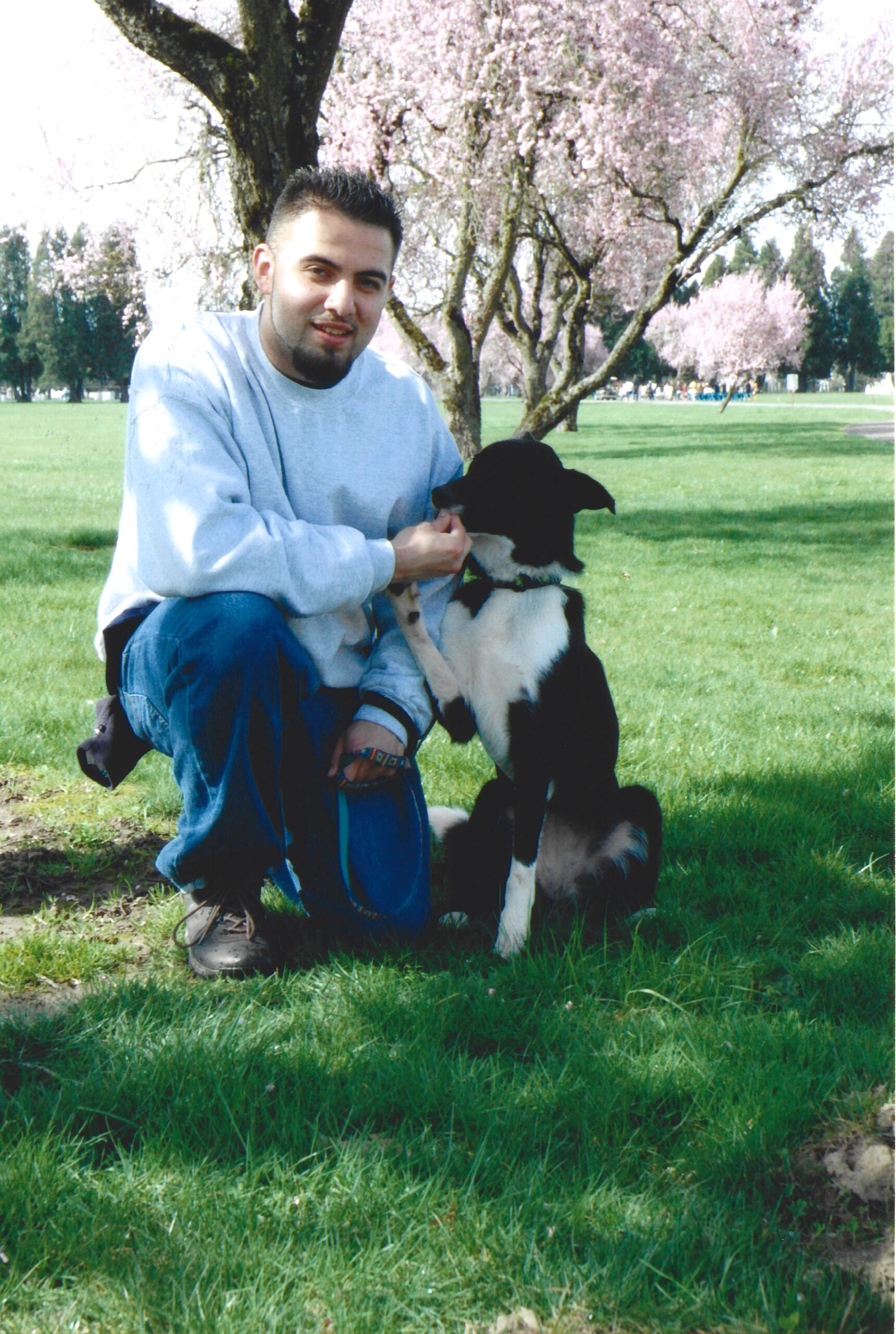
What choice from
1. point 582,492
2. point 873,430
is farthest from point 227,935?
point 873,430

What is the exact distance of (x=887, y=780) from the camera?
4527mm

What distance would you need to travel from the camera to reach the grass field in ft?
6.05

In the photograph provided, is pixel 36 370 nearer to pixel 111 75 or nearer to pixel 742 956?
pixel 111 75

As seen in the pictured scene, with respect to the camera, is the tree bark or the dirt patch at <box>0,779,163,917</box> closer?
the dirt patch at <box>0,779,163,917</box>

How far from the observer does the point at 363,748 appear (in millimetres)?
2990

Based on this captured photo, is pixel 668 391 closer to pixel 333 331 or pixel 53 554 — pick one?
pixel 53 554

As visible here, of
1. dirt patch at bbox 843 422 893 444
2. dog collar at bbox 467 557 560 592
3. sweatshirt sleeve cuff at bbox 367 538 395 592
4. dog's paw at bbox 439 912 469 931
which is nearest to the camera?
sweatshirt sleeve cuff at bbox 367 538 395 592

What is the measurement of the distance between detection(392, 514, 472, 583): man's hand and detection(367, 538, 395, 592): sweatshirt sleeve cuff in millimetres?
36

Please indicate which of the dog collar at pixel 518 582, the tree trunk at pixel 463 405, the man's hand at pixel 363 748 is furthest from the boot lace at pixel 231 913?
the tree trunk at pixel 463 405

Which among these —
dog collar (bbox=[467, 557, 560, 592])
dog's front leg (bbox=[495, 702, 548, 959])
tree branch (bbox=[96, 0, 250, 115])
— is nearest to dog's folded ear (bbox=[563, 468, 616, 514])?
dog collar (bbox=[467, 557, 560, 592])

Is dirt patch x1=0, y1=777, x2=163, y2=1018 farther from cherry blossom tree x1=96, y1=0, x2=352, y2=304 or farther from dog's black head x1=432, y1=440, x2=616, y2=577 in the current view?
cherry blossom tree x1=96, y1=0, x2=352, y2=304

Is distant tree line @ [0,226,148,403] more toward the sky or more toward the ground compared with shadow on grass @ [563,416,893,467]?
more toward the sky

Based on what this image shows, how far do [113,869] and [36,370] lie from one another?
84430mm

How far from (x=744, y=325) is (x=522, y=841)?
56003mm
